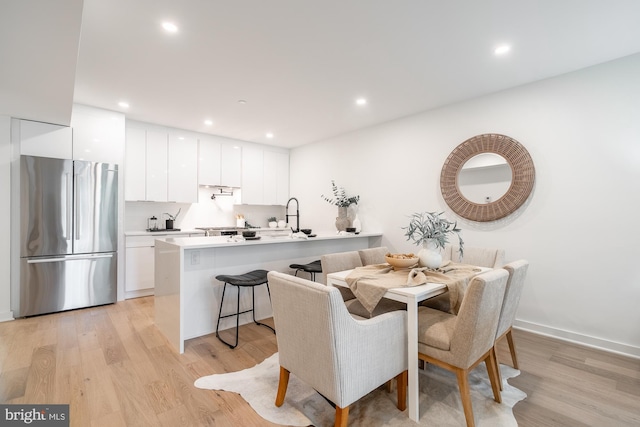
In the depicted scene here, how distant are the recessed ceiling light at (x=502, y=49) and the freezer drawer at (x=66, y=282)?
4.98 metres

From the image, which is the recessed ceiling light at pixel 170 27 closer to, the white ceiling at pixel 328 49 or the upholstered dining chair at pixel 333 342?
the white ceiling at pixel 328 49

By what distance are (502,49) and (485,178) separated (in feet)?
4.71

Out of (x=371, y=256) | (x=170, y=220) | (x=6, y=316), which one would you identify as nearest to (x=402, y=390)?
(x=371, y=256)

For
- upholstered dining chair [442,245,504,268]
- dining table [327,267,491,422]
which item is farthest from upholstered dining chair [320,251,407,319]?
upholstered dining chair [442,245,504,268]

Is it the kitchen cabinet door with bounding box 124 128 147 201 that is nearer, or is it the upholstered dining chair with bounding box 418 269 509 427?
the upholstered dining chair with bounding box 418 269 509 427

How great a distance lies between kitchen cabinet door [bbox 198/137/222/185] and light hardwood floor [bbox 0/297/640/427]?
2.80 meters

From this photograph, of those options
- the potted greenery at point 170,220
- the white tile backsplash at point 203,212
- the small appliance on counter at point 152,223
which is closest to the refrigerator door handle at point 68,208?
the white tile backsplash at point 203,212

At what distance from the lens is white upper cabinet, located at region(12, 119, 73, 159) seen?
3.56 meters

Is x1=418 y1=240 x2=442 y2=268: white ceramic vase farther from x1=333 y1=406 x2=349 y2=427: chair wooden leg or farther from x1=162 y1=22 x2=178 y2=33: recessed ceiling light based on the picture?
x1=162 y1=22 x2=178 y2=33: recessed ceiling light

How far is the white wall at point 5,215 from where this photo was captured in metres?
3.44

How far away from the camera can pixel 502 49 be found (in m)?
2.59

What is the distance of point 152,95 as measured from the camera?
141 inches

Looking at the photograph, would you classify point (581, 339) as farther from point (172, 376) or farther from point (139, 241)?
point (139, 241)

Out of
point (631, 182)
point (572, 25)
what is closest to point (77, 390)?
point (572, 25)
